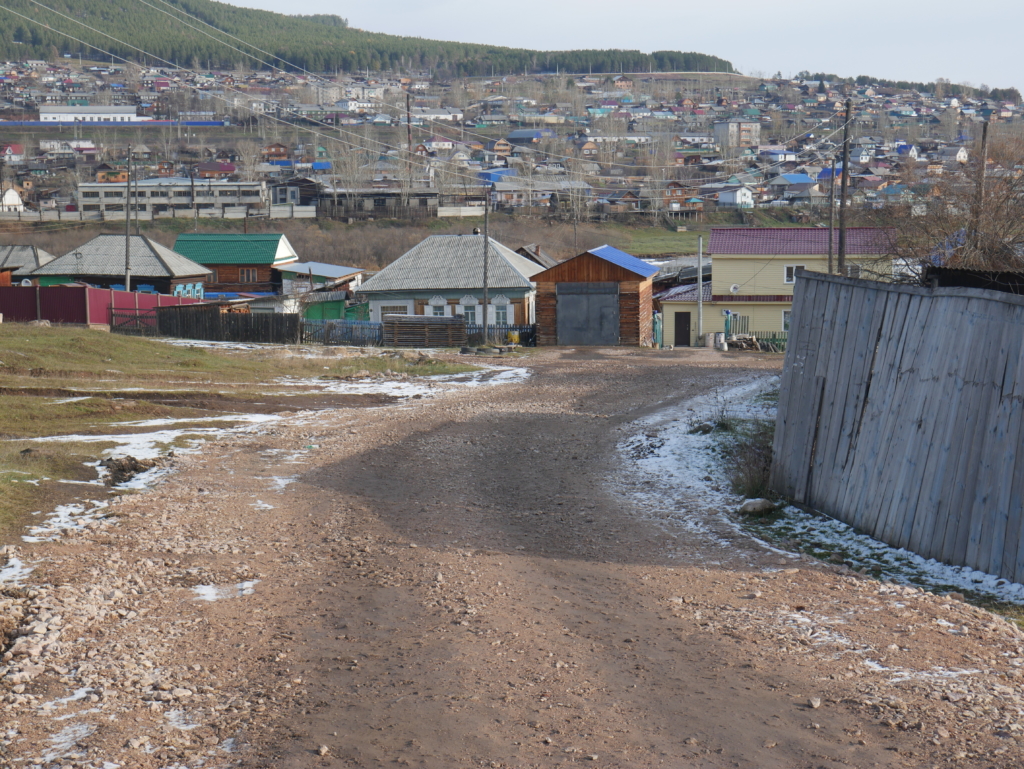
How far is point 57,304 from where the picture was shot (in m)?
39.7

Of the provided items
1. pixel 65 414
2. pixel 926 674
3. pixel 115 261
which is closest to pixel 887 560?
pixel 926 674

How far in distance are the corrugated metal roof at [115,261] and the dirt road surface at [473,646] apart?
42492 millimetres

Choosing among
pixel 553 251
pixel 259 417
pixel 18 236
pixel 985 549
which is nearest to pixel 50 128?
pixel 18 236

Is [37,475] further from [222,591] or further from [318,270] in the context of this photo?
[318,270]

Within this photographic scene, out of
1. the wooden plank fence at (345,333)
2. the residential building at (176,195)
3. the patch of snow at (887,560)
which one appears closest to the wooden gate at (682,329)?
the wooden plank fence at (345,333)

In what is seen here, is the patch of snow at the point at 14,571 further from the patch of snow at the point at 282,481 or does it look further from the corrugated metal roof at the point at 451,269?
the corrugated metal roof at the point at 451,269

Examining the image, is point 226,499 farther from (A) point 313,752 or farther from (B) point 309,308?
(B) point 309,308

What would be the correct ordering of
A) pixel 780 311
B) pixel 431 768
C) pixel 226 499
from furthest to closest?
pixel 780 311, pixel 226 499, pixel 431 768

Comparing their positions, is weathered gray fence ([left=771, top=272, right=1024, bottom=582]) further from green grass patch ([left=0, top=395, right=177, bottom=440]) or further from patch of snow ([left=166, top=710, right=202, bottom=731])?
green grass patch ([left=0, top=395, right=177, bottom=440])

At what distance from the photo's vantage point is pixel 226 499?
11391 millimetres

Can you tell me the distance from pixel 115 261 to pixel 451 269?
62.5ft

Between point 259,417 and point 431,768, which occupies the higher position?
point 431,768

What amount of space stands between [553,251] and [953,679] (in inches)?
A: 3135

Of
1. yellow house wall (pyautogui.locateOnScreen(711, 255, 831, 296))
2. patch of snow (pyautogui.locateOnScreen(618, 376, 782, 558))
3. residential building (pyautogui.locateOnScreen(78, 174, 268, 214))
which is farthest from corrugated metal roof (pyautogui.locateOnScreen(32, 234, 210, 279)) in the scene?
residential building (pyautogui.locateOnScreen(78, 174, 268, 214))
